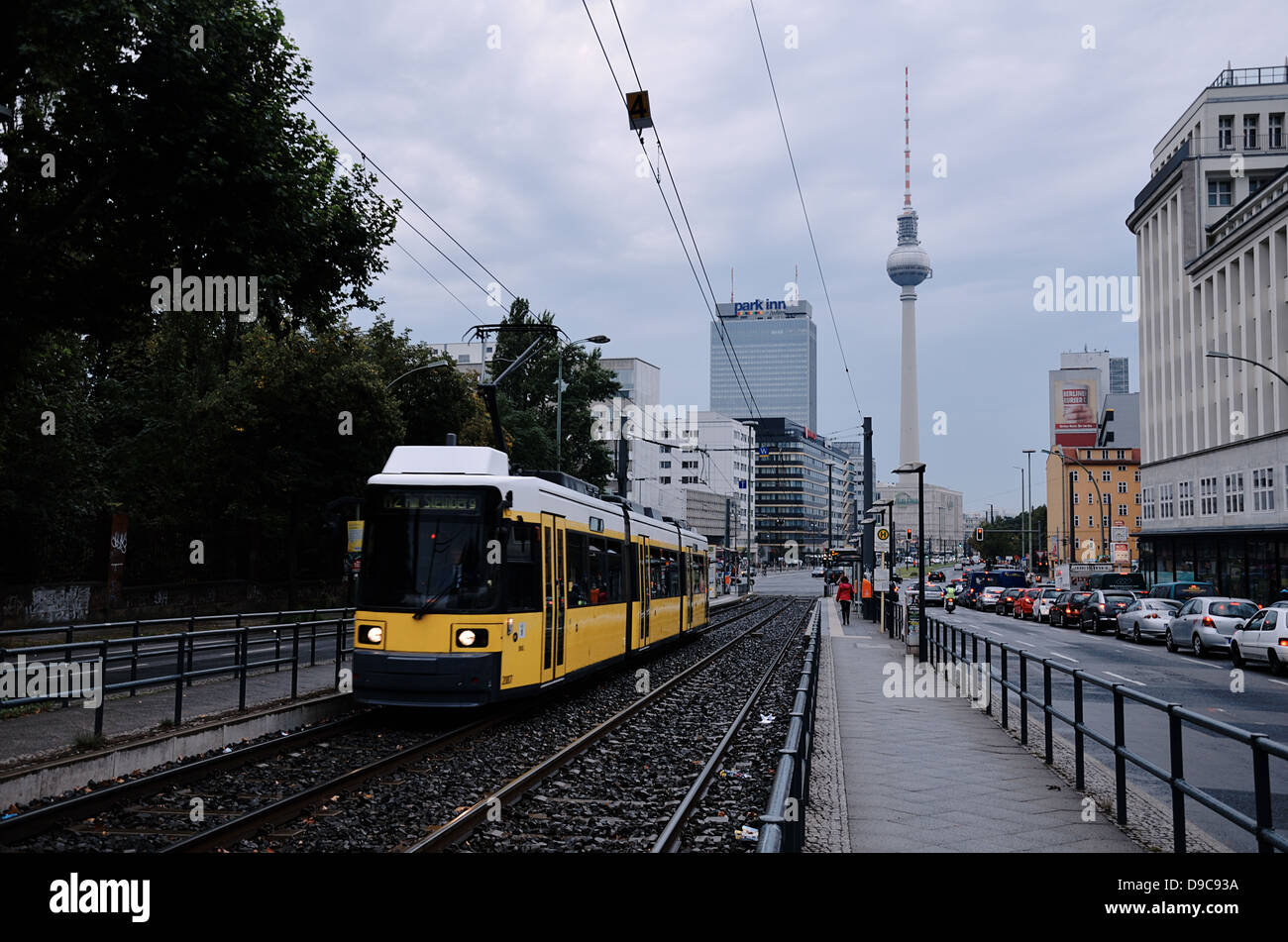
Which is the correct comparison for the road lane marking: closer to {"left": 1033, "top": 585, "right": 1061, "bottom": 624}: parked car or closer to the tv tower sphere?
{"left": 1033, "top": 585, "right": 1061, "bottom": 624}: parked car

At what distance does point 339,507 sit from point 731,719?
5.82 metres

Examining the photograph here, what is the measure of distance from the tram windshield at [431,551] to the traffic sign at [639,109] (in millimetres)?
4625

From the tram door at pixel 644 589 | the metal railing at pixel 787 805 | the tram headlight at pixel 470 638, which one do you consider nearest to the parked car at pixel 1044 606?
the tram door at pixel 644 589

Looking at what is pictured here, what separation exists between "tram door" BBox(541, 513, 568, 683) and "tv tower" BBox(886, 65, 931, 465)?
121 metres

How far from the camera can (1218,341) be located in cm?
5553

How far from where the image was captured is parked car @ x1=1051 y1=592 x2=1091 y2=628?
39.6 m

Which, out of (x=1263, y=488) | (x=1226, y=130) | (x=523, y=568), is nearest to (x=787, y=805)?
(x=523, y=568)

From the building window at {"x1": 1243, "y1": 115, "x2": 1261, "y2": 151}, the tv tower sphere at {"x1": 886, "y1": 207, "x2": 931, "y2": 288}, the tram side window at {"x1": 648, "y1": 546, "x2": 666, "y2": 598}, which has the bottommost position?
the tram side window at {"x1": 648, "y1": 546, "x2": 666, "y2": 598}

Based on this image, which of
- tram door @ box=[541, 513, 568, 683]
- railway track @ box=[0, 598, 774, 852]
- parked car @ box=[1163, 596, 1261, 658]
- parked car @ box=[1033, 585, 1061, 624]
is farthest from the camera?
parked car @ box=[1033, 585, 1061, 624]

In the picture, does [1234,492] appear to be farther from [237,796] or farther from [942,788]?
[237,796]

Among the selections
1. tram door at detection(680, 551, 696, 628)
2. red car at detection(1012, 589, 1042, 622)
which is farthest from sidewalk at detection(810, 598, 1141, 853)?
red car at detection(1012, 589, 1042, 622)

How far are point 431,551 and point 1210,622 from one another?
20.9m

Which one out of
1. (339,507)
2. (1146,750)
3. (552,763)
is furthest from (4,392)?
(1146,750)
